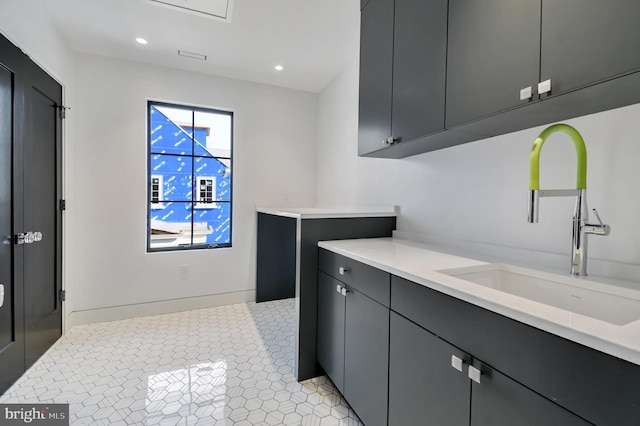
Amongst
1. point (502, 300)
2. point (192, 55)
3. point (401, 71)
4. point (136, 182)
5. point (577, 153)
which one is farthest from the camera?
point (136, 182)

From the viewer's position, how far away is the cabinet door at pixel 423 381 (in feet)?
2.88

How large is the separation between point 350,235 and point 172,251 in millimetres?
2017

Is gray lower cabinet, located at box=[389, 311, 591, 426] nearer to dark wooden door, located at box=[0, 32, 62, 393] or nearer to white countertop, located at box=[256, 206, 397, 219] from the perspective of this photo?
white countertop, located at box=[256, 206, 397, 219]

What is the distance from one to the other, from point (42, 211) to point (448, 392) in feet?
9.18

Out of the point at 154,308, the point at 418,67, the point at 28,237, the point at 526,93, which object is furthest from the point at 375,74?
the point at 154,308

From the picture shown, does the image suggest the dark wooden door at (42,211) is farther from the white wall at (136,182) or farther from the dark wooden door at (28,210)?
the white wall at (136,182)

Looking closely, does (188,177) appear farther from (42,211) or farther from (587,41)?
(587,41)

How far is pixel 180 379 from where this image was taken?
185 cm

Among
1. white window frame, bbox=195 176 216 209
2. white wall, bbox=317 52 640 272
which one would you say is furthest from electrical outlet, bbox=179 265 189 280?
white wall, bbox=317 52 640 272

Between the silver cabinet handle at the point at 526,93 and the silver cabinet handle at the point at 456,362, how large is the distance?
2.89 feet

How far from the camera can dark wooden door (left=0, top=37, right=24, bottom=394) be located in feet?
5.42

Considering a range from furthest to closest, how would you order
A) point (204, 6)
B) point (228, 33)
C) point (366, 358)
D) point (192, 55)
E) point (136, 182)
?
point (136, 182) < point (192, 55) < point (228, 33) < point (204, 6) < point (366, 358)

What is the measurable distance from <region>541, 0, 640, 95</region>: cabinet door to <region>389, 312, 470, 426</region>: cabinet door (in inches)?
35.3

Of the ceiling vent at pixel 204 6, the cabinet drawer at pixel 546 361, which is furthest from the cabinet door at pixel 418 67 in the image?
the ceiling vent at pixel 204 6
